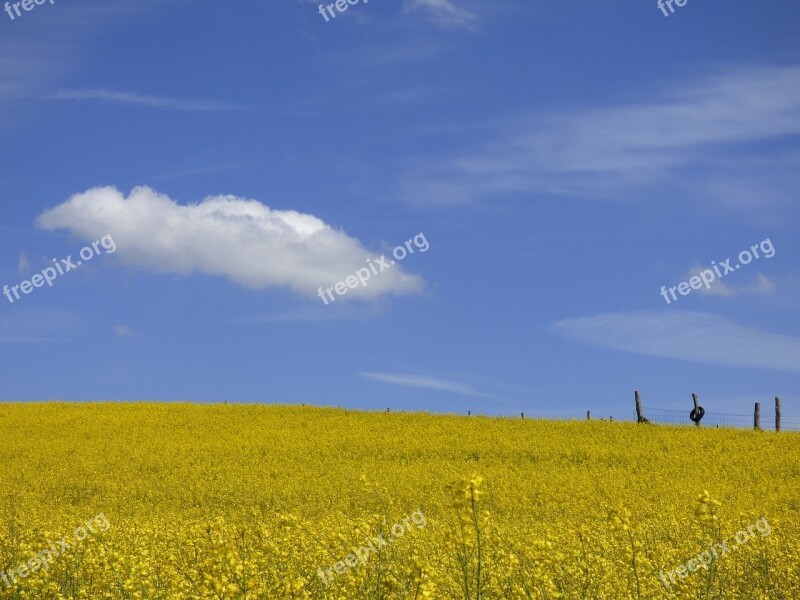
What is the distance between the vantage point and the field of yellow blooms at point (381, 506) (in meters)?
6.76

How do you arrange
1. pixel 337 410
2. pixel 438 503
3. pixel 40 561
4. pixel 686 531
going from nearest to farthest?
pixel 40 561
pixel 686 531
pixel 438 503
pixel 337 410

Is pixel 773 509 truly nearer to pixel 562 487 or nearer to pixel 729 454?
pixel 562 487

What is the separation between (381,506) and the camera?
358 inches

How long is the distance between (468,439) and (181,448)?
11438 mm

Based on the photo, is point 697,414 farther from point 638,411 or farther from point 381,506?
point 381,506

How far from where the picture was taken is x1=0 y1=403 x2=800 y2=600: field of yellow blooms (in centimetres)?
676

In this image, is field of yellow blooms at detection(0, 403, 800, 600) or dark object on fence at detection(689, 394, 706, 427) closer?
field of yellow blooms at detection(0, 403, 800, 600)

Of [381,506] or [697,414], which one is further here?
[697,414]

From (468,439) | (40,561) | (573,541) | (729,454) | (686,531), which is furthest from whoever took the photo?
(468,439)

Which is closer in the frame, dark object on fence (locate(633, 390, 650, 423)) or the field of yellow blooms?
the field of yellow blooms

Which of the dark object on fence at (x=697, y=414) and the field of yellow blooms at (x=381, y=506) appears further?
the dark object on fence at (x=697, y=414)

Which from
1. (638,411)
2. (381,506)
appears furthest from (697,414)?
(381,506)

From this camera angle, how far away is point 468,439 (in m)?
34.2

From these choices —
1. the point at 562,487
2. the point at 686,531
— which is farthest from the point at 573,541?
Result: the point at 562,487
